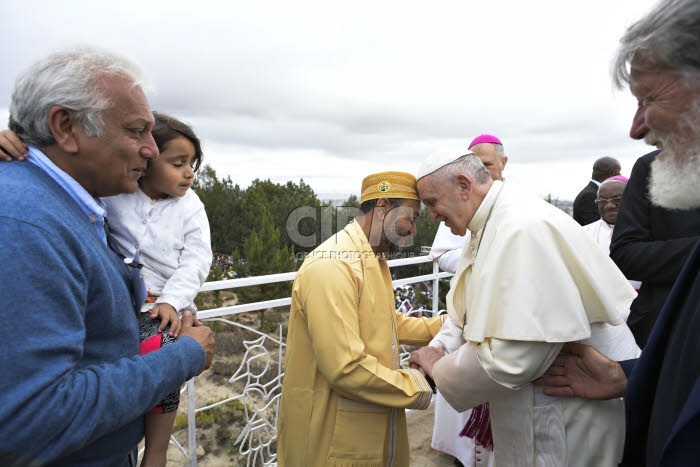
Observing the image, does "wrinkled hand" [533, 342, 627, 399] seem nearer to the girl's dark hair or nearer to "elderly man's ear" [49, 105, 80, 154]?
"elderly man's ear" [49, 105, 80, 154]

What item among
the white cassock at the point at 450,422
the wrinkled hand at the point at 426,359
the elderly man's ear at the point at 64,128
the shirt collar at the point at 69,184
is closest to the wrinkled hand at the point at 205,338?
the shirt collar at the point at 69,184

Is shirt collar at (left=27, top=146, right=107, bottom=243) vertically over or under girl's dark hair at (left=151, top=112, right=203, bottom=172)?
under

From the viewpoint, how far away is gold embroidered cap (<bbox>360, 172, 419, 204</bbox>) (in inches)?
88.4

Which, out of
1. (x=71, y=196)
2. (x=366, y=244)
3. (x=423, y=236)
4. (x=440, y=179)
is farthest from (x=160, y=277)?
(x=423, y=236)

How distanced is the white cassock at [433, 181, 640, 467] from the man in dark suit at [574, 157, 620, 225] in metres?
4.17

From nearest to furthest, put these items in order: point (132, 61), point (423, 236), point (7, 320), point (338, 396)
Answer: point (7, 320), point (132, 61), point (338, 396), point (423, 236)

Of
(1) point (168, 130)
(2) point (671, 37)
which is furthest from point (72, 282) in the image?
(2) point (671, 37)

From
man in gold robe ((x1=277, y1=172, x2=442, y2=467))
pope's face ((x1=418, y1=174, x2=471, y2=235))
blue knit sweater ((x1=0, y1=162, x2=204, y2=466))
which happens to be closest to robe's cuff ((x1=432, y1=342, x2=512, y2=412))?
man in gold robe ((x1=277, y1=172, x2=442, y2=467))

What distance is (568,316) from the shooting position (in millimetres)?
1670

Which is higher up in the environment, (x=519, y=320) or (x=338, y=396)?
(x=519, y=320)

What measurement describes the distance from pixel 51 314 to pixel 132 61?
89cm

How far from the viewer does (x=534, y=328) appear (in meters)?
1.63

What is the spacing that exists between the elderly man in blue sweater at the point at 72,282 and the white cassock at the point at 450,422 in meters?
2.51

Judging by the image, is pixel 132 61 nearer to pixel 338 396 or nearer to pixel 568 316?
pixel 338 396
